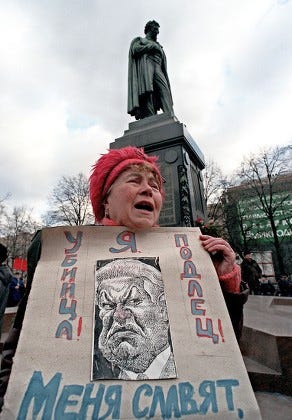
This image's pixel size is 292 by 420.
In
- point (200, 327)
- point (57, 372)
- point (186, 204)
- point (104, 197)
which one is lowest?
point (57, 372)

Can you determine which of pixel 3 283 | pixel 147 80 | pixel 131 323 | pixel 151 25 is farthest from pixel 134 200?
pixel 151 25

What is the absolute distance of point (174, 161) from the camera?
5637 millimetres

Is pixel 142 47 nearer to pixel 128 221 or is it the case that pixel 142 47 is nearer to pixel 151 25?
pixel 151 25

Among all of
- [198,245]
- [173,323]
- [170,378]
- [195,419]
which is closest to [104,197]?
[198,245]

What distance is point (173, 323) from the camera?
916mm

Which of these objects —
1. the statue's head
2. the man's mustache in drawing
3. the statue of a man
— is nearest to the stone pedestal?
the statue of a man

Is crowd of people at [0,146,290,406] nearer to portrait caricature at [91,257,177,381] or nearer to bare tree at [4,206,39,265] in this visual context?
portrait caricature at [91,257,177,381]

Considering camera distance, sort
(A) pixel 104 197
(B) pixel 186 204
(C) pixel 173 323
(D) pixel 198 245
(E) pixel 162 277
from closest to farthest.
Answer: (C) pixel 173 323, (E) pixel 162 277, (D) pixel 198 245, (A) pixel 104 197, (B) pixel 186 204

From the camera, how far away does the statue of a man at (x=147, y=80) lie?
747cm

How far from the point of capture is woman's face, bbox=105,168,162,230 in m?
1.24

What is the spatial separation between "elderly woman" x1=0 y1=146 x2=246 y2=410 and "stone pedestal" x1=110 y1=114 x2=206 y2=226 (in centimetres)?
366

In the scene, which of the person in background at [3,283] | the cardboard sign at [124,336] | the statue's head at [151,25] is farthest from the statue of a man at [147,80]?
the cardboard sign at [124,336]

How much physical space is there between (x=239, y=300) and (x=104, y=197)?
0.85 metres

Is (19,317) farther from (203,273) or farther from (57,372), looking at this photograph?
(203,273)
